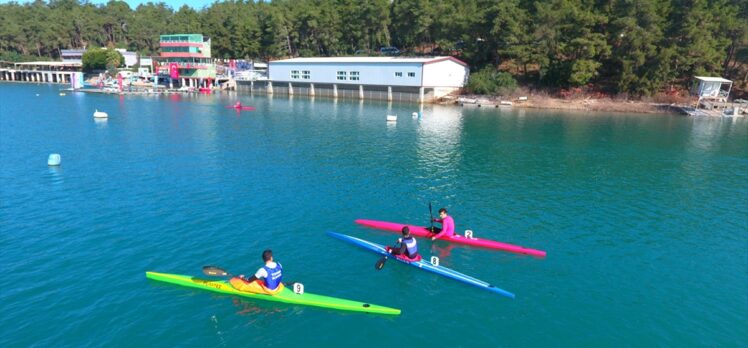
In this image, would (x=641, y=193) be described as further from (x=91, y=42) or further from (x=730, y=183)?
(x=91, y=42)

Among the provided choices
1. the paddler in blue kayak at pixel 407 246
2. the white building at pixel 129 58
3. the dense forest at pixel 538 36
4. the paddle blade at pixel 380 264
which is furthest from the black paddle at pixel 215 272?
the white building at pixel 129 58

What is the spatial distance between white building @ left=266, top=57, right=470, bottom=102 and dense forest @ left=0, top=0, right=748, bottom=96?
9.85 meters

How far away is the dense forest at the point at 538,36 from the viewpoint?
84500mm

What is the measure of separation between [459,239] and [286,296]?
32.1ft

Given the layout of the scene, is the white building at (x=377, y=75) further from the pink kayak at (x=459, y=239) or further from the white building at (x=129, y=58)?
the pink kayak at (x=459, y=239)

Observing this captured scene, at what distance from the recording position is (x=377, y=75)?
10212 cm

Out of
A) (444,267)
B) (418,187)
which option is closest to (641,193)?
(418,187)

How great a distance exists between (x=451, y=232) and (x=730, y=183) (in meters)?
27.4

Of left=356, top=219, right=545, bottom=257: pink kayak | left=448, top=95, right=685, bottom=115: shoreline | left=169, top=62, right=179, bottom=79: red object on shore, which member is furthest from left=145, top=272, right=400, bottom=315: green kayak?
left=169, top=62, right=179, bottom=79: red object on shore

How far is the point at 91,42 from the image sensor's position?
183625mm

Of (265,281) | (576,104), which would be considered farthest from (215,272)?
(576,104)

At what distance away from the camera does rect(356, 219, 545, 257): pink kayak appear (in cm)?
2312

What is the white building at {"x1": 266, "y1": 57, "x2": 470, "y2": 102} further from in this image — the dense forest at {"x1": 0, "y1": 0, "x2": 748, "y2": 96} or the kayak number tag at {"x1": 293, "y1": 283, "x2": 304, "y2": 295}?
the kayak number tag at {"x1": 293, "y1": 283, "x2": 304, "y2": 295}

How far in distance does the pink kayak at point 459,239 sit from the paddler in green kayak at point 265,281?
8761 millimetres
